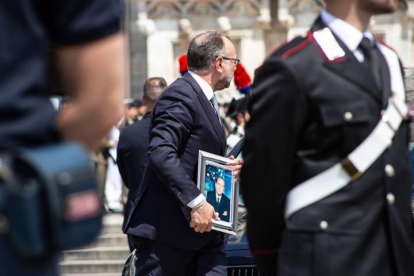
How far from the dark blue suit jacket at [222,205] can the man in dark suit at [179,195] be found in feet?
0.35

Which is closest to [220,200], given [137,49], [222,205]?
[222,205]

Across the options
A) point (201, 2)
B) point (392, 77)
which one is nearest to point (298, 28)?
point (201, 2)

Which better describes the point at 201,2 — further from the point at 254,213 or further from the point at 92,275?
the point at 254,213

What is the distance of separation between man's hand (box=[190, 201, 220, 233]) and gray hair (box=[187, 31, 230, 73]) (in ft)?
3.01

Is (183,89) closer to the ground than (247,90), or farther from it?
farther from it

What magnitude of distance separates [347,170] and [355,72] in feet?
1.08

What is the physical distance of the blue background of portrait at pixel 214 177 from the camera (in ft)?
15.5

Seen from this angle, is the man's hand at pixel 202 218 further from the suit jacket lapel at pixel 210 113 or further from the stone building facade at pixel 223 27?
the stone building facade at pixel 223 27

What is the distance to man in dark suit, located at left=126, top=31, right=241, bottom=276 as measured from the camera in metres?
4.59

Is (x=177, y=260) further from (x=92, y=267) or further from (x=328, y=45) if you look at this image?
(x=92, y=267)

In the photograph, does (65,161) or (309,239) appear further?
(309,239)

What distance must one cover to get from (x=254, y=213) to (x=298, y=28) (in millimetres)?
16749

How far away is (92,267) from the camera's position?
33.3ft

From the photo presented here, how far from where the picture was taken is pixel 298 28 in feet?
63.2
